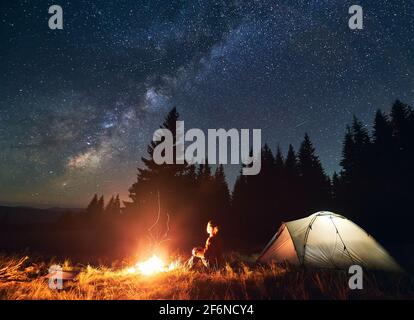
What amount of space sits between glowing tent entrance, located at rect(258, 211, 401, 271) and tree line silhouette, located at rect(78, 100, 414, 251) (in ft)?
35.3

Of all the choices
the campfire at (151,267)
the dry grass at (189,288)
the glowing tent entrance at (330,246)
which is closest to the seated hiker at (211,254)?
the campfire at (151,267)

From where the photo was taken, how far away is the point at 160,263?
924 centimetres

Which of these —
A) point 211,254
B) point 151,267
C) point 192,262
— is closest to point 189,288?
point 211,254

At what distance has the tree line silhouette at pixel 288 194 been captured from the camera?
2431 centimetres

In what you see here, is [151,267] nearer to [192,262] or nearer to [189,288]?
[192,262]

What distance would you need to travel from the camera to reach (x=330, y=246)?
8.66m

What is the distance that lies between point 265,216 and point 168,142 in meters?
16.9

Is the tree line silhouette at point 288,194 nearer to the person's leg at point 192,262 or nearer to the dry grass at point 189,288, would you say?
the person's leg at point 192,262

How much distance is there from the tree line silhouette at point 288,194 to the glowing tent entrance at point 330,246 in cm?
1075

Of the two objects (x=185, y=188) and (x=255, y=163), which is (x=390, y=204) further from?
(x=185, y=188)

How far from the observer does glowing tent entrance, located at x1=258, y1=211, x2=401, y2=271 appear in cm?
828

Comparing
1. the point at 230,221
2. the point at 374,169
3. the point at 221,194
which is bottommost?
the point at 230,221

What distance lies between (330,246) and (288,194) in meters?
25.0
